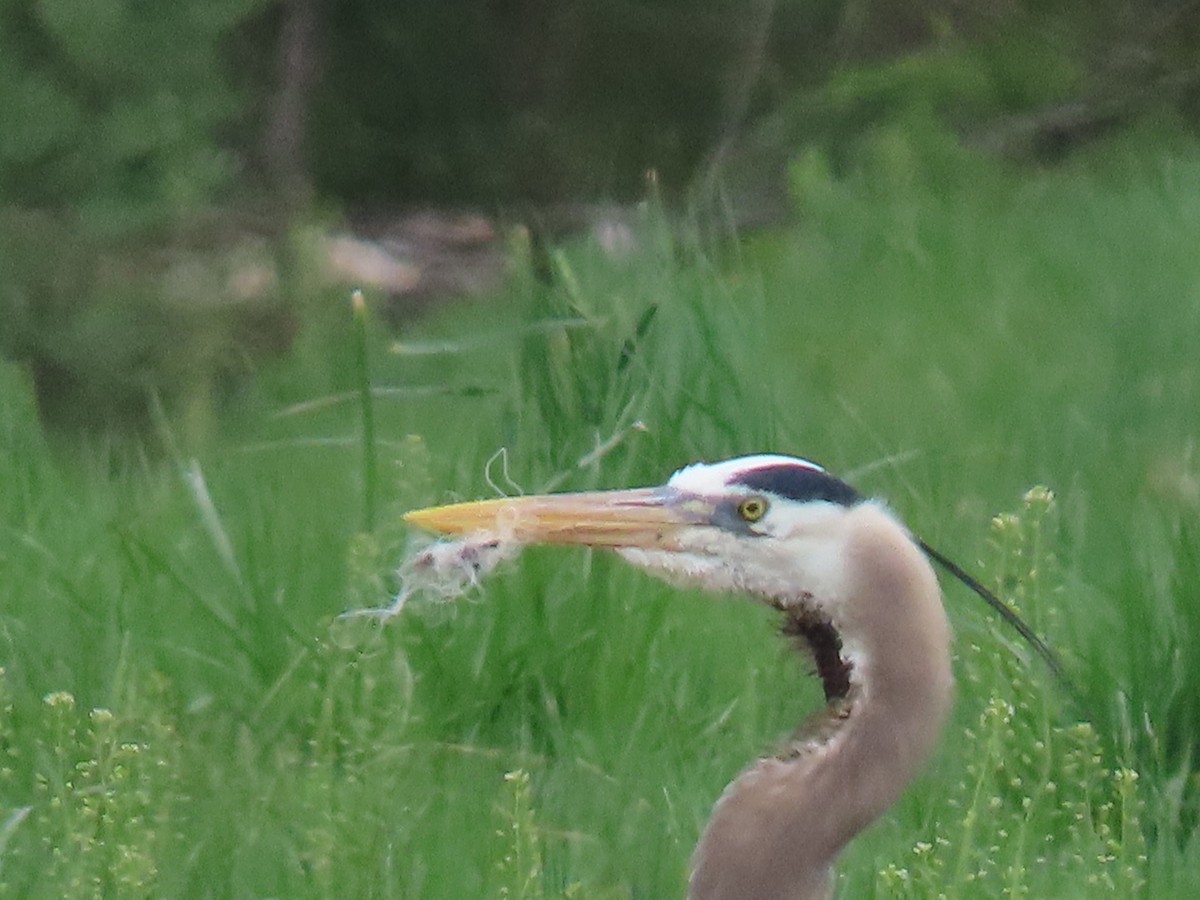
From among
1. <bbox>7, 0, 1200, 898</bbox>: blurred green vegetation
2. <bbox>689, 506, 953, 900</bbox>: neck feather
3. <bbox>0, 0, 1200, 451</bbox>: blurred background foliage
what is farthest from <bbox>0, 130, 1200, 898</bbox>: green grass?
<bbox>0, 0, 1200, 451</bbox>: blurred background foliage

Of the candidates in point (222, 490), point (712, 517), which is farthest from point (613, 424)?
point (712, 517)

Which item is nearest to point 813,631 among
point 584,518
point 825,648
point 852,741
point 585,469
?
point 825,648

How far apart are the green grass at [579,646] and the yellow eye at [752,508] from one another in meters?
0.39

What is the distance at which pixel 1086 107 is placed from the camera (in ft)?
29.2

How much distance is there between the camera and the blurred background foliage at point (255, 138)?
8.40m

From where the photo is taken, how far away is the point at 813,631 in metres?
2.70

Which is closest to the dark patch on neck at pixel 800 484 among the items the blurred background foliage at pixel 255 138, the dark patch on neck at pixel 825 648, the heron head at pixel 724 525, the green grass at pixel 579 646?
the heron head at pixel 724 525

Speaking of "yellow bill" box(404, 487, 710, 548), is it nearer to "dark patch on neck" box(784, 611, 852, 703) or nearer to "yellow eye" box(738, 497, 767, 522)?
"yellow eye" box(738, 497, 767, 522)

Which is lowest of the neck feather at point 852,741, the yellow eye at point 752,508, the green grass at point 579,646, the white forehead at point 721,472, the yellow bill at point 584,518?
the green grass at point 579,646

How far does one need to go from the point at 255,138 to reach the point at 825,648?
32.7 ft

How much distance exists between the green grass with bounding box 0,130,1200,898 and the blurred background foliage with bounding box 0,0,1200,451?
1.69 metres

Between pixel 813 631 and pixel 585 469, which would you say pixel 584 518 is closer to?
pixel 813 631

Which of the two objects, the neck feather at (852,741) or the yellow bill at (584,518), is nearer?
the neck feather at (852,741)

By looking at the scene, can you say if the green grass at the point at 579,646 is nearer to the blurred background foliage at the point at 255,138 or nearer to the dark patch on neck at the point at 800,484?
the dark patch on neck at the point at 800,484
